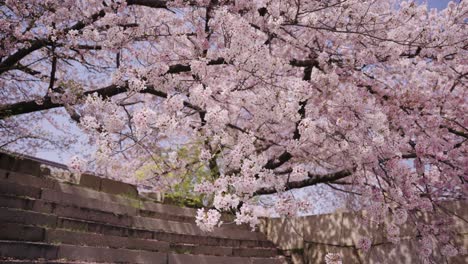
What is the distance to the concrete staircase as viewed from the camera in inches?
197

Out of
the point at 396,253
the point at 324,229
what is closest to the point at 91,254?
the point at 324,229

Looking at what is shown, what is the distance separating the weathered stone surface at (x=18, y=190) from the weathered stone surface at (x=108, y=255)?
98 centimetres

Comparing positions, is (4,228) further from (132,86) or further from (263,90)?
(263,90)

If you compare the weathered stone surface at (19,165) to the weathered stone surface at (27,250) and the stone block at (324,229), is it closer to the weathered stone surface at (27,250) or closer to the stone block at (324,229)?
the weathered stone surface at (27,250)

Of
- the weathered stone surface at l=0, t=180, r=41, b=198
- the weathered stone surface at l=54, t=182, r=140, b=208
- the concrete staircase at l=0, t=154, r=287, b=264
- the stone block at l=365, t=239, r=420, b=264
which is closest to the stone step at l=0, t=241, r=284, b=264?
the concrete staircase at l=0, t=154, r=287, b=264

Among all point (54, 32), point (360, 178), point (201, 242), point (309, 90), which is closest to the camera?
point (309, 90)

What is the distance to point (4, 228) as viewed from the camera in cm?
480

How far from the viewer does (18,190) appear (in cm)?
541

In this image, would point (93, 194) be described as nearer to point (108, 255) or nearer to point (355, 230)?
point (108, 255)

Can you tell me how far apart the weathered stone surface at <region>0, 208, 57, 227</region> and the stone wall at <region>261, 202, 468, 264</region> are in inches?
150

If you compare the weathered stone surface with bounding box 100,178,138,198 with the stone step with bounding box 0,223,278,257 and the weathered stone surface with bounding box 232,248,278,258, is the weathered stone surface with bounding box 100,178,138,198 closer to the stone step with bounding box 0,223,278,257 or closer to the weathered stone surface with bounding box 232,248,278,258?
the stone step with bounding box 0,223,278,257

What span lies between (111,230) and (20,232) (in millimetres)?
1387

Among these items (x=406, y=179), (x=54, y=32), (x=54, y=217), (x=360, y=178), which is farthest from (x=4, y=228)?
(x=406, y=179)

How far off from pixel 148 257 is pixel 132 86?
9.04ft
